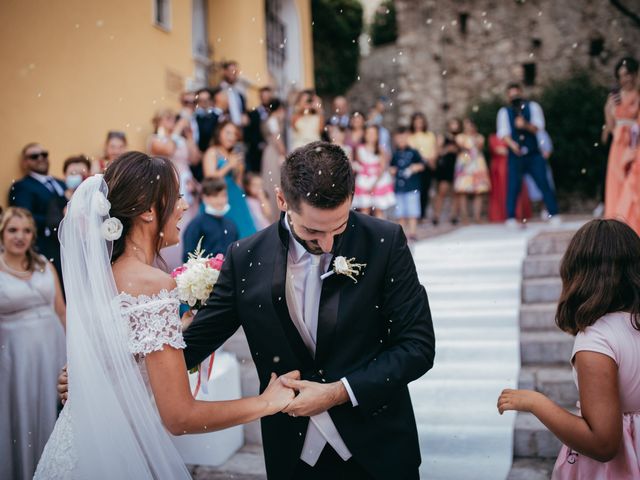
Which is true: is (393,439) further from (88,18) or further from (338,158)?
(88,18)

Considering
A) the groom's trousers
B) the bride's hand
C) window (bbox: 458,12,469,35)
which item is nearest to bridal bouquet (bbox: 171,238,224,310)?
the bride's hand

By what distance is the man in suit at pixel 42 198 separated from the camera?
5.81m

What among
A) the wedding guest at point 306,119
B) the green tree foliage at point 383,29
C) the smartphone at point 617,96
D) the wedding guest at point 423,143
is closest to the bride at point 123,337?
the smartphone at point 617,96

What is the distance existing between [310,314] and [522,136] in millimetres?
8186

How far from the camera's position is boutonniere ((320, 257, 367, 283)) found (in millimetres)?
2373

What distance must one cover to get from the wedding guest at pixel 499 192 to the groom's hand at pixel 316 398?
10307 millimetres

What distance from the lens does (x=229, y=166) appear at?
7957 mm

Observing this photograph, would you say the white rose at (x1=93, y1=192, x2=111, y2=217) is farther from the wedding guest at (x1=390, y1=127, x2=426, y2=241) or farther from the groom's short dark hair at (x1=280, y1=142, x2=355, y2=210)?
the wedding guest at (x1=390, y1=127, x2=426, y2=241)

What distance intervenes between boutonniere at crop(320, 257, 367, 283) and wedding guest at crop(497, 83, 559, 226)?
7855mm

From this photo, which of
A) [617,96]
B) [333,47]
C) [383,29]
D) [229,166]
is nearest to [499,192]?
[617,96]

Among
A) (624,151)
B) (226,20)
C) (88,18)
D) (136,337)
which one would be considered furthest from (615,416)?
(226,20)

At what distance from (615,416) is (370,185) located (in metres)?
7.16

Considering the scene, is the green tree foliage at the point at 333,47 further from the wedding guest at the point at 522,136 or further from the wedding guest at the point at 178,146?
the wedding guest at the point at 178,146

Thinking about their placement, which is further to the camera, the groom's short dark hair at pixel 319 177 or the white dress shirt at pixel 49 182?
the white dress shirt at pixel 49 182
